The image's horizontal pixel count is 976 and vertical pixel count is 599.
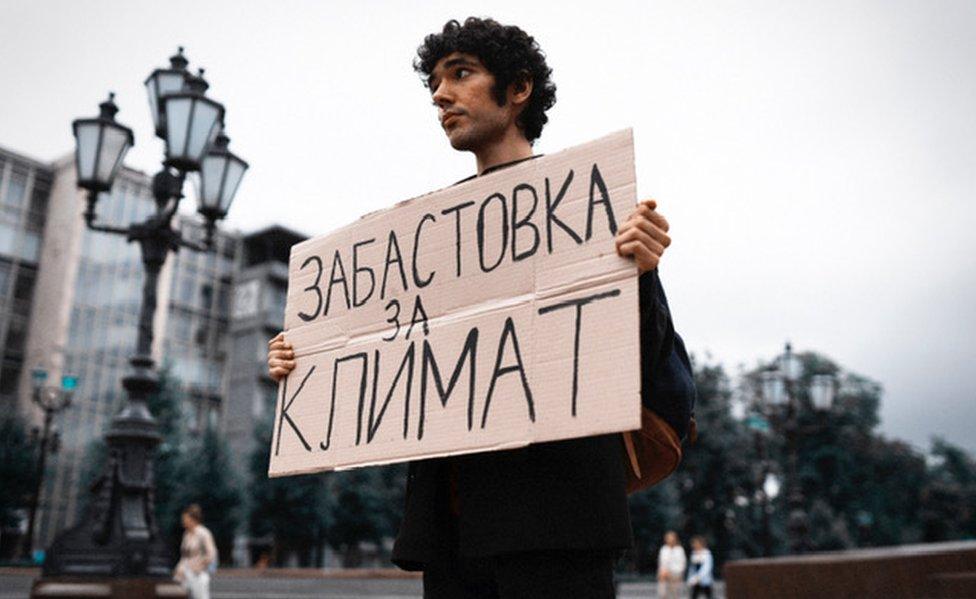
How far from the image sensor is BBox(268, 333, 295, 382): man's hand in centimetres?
269

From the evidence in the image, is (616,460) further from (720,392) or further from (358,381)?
(720,392)

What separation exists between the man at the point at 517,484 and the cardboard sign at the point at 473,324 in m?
0.09

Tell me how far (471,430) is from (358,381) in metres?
0.50

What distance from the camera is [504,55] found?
2506 mm

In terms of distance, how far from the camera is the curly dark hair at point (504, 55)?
8.21 ft

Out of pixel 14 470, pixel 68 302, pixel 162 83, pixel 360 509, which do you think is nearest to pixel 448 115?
pixel 162 83

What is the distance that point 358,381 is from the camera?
8.10 feet

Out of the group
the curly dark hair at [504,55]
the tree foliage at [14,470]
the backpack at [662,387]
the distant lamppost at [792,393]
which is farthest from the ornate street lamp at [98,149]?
the tree foliage at [14,470]

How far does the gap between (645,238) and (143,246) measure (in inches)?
275

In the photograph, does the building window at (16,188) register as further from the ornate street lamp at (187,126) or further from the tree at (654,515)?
the ornate street lamp at (187,126)

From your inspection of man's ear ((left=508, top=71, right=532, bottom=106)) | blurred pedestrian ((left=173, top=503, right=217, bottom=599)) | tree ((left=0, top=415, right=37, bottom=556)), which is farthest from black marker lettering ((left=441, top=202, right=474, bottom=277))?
tree ((left=0, top=415, right=37, bottom=556))

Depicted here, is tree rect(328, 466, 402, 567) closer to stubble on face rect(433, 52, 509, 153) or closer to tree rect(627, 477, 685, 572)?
tree rect(627, 477, 685, 572)

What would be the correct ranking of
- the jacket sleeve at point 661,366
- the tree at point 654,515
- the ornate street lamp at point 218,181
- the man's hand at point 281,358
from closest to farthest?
the jacket sleeve at point 661,366
the man's hand at point 281,358
the ornate street lamp at point 218,181
the tree at point 654,515

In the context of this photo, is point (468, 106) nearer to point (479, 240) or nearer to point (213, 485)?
point (479, 240)
